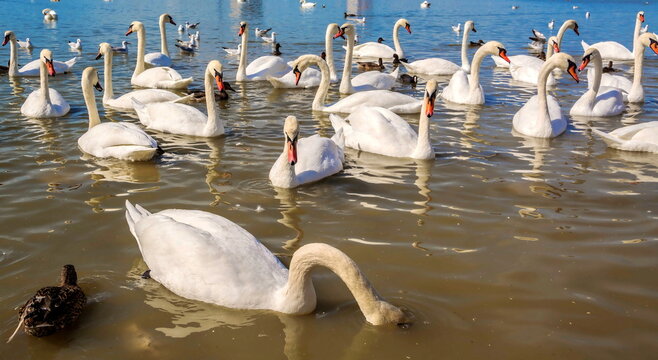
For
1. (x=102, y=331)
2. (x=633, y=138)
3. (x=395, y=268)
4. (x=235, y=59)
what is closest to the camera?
(x=102, y=331)

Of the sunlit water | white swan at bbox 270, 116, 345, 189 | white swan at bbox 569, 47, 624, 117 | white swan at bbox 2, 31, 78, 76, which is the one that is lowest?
the sunlit water

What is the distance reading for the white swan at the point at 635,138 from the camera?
364 inches

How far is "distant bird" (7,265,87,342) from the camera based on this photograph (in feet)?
14.3

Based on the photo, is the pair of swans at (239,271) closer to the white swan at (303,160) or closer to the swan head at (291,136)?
the swan head at (291,136)

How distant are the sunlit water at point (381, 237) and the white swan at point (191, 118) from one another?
6.8 inches

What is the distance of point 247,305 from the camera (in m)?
4.77

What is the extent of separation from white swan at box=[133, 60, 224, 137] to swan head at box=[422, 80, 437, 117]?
340 centimetres

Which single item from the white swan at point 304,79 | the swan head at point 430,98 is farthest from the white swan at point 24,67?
the swan head at point 430,98

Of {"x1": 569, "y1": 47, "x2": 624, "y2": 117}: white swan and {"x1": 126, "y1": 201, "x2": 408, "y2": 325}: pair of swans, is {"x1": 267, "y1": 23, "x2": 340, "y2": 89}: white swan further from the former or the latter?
{"x1": 126, "y1": 201, "x2": 408, "y2": 325}: pair of swans

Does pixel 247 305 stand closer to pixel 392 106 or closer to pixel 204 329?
pixel 204 329

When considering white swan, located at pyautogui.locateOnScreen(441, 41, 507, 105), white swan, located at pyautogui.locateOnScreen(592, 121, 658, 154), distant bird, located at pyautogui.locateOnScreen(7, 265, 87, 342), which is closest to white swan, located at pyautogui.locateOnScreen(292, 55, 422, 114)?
white swan, located at pyautogui.locateOnScreen(441, 41, 507, 105)

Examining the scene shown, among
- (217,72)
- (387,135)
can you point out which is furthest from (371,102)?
(217,72)

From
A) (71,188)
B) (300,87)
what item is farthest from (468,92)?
(71,188)

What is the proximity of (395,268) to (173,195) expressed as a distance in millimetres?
3117
